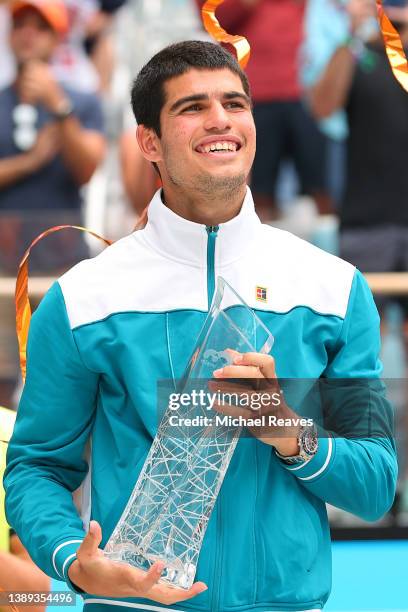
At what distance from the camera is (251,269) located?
95.6 inches

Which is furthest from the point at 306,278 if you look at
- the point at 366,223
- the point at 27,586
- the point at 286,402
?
the point at 366,223

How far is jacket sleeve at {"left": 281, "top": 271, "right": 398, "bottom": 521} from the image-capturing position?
227 centimetres

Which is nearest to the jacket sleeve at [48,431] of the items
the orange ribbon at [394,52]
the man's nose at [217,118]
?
the man's nose at [217,118]

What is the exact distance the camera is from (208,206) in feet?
7.92

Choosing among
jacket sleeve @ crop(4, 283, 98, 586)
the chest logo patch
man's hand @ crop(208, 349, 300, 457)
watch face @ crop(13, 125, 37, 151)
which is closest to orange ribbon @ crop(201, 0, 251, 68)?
the chest logo patch

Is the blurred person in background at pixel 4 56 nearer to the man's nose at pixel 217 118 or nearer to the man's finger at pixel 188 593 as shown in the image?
the man's nose at pixel 217 118

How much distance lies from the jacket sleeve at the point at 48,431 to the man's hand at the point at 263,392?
1.11 feet

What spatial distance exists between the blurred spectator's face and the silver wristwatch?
151 inches

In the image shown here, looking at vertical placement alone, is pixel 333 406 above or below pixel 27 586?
above

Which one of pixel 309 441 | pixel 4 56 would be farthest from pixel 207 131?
pixel 4 56

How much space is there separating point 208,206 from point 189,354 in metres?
0.28

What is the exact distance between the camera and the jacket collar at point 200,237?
2.40 m

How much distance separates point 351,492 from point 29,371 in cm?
63

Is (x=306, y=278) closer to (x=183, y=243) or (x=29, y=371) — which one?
(x=183, y=243)
